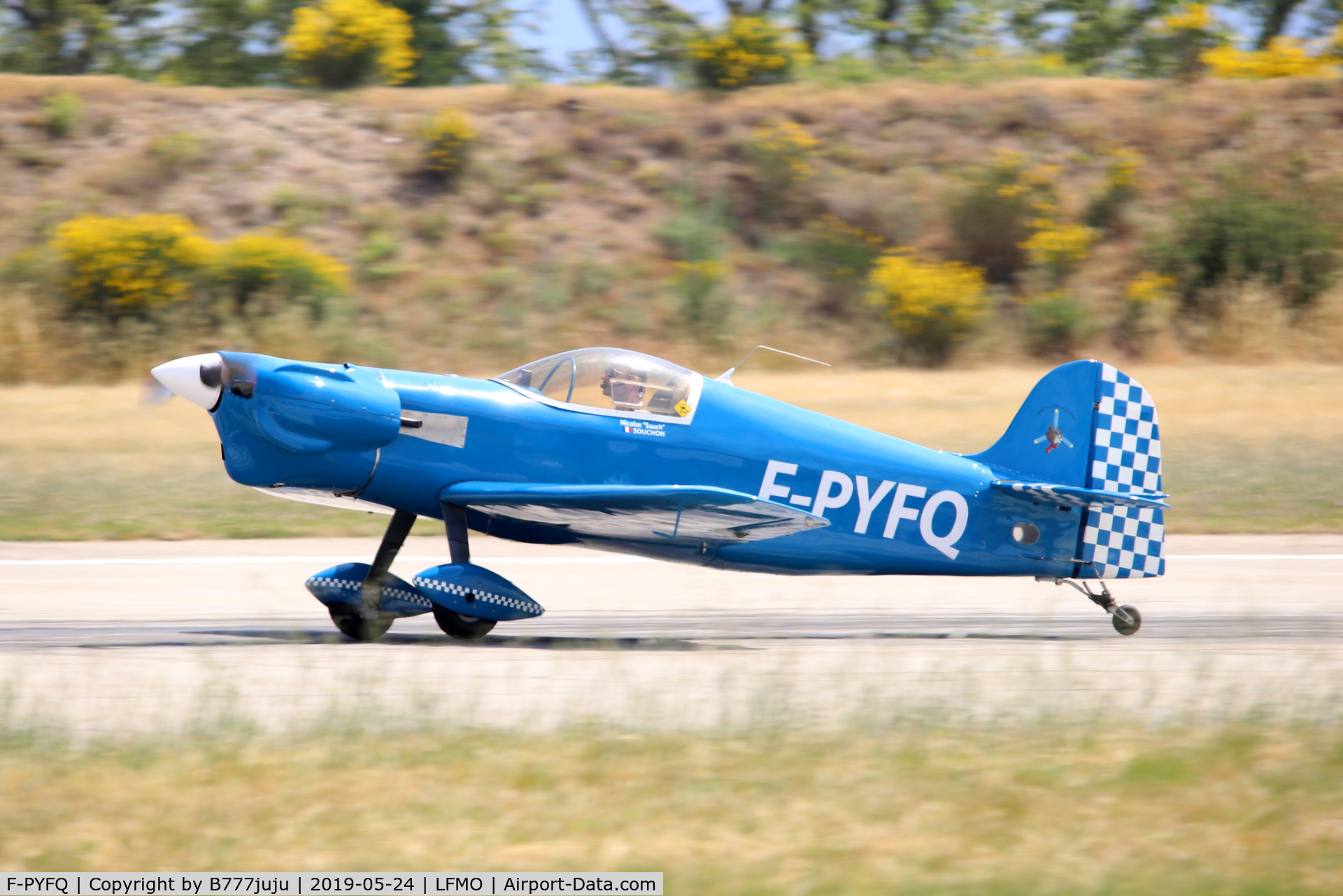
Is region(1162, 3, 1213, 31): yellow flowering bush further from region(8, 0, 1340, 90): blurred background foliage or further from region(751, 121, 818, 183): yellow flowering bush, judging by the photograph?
region(751, 121, 818, 183): yellow flowering bush

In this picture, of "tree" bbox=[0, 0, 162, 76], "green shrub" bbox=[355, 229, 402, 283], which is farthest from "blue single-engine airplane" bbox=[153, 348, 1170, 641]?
"tree" bbox=[0, 0, 162, 76]

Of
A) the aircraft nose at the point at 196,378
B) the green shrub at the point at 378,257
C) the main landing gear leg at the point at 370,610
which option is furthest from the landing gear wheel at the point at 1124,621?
the green shrub at the point at 378,257

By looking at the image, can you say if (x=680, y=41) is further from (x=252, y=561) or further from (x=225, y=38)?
(x=252, y=561)

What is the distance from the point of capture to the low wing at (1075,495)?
8.16 meters

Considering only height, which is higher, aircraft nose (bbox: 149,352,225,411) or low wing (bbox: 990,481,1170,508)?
aircraft nose (bbox: 149,352,225,411)

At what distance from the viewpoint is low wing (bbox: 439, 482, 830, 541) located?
7.36 m

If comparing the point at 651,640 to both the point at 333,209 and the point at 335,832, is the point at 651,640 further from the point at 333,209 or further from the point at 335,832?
the point at 333,209

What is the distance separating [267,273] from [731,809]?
18909 millimetres

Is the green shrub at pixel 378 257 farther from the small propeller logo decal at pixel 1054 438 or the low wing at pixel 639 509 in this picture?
the small propeller logo decal at pixel 1054 438

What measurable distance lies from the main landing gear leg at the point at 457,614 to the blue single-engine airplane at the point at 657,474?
0.01 m

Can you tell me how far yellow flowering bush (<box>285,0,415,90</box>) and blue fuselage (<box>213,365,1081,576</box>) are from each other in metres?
22.2

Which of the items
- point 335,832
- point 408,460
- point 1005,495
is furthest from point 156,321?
point 335,832

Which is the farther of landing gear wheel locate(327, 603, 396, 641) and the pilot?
the pilot

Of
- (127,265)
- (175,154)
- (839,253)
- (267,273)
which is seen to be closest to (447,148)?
(175,154)
